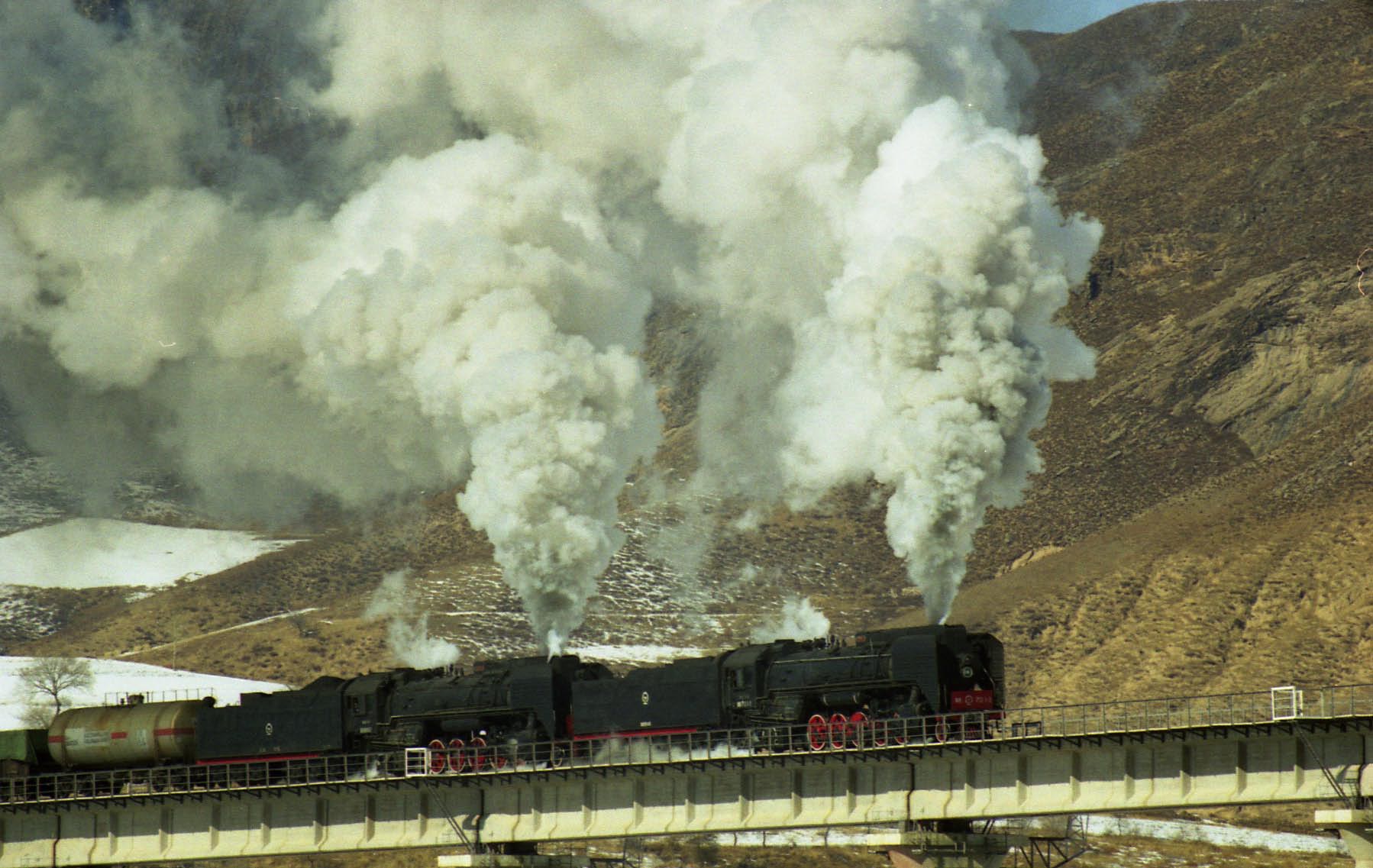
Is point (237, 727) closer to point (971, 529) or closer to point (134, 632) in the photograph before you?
point (971, 529)

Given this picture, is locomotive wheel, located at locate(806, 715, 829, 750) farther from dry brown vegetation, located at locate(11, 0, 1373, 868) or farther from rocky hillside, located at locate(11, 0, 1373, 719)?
rocky hillside, located at locate(11, 0, 1373, 719)

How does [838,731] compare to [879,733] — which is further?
[838,731]

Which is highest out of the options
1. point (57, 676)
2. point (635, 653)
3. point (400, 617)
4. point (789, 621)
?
point (400, 617)

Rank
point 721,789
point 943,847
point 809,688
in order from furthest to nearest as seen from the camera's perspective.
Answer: point 721,789 < point 809,688 < point 943,847

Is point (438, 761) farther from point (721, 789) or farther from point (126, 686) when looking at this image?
point (126, 686)

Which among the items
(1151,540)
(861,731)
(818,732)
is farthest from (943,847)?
(1151,540)

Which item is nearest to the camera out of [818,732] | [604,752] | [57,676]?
[818,732]

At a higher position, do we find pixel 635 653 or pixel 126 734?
pixel 635 653
